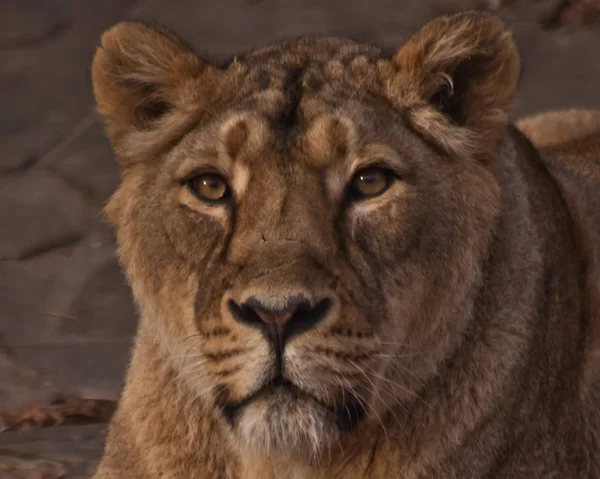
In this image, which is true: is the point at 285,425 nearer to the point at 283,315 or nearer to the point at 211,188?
the point at 283,315

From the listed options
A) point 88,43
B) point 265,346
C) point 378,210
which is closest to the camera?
point 265,346

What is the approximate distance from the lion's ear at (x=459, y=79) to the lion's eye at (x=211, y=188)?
0.50 meters

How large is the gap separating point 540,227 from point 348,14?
16.0 ft

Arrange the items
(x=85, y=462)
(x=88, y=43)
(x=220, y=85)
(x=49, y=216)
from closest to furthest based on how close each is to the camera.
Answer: (x=220, y=85) → (x=85, y=462) → (x=49, y=216) → (x=88, y=43)

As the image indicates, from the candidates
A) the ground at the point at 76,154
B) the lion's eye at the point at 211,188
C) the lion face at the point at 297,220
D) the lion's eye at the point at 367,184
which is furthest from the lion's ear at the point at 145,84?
the ground at the point at 76,154

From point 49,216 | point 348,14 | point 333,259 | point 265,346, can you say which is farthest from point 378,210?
point 348,14

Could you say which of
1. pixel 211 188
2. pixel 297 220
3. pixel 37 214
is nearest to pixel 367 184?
pixel 297 220

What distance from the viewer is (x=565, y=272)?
12.6ft

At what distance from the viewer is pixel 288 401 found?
3.07 metres

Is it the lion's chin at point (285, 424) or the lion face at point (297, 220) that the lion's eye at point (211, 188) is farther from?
the lion's chin at point (285, 424)

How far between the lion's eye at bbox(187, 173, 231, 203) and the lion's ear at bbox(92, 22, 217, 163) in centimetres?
21

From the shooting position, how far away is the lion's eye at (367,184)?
329 cm

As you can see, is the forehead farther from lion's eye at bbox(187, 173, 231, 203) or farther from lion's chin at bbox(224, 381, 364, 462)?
lion's chin at bbox(224, 381, 364, 462)

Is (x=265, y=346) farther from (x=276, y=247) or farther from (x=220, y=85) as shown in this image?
(x=220, y=85)
